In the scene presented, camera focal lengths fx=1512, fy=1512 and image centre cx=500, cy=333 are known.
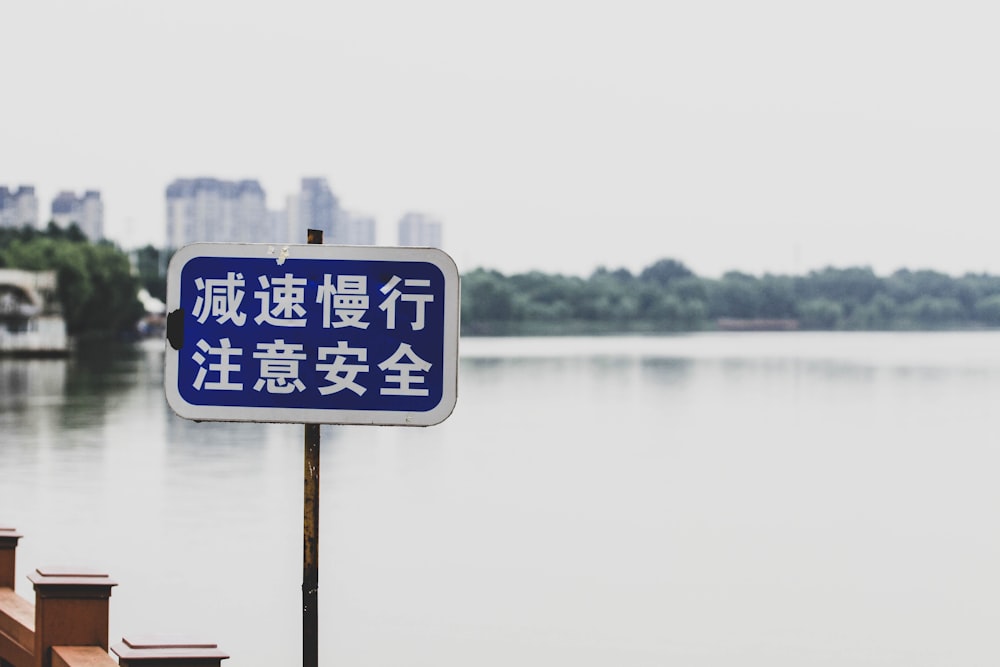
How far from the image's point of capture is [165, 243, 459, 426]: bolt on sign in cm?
269

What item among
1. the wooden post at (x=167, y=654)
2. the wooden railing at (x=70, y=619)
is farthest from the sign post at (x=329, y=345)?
the wooden railing at (x=70, y=619)

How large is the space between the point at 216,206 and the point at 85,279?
203 ft

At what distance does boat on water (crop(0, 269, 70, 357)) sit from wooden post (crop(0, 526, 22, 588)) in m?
47.9

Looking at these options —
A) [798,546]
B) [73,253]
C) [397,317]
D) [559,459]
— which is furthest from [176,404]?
[73,253]

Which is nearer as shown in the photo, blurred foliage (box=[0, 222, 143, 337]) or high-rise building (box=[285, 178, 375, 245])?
blurred foliage (box=[0, 222, 143, 337])

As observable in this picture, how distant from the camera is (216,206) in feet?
384

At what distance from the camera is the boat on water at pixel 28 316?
50.7m

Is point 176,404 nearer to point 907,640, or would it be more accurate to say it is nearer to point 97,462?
point 907,640

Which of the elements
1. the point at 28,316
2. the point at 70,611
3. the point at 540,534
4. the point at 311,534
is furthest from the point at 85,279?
the point at 311,534

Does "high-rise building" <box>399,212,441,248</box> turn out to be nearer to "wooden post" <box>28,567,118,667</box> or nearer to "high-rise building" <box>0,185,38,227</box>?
"high-rise building" <box>0,185,38,227</box>

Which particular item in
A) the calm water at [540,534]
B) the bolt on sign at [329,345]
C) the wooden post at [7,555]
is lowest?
the calm water at [540,534]

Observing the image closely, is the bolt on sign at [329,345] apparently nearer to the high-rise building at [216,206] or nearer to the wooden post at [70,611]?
the wooden post at [70,611]

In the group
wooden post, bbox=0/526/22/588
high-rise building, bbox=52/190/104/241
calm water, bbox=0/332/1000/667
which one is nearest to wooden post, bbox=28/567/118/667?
wooden post, bbox=0/526/22/588

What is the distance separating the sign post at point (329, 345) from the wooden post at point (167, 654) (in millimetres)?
401
